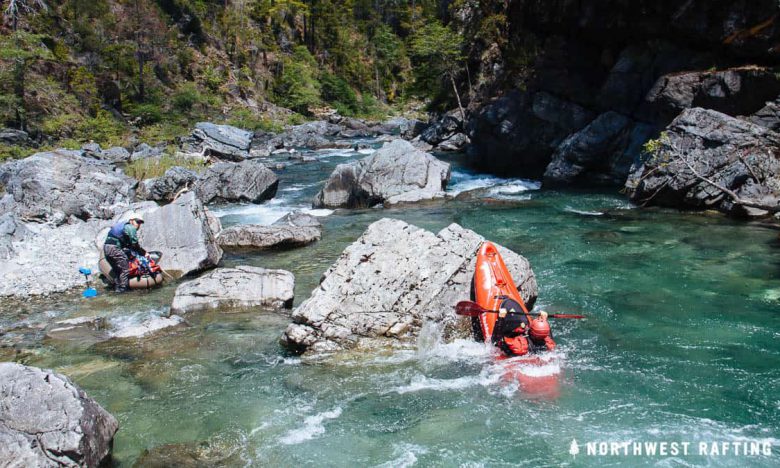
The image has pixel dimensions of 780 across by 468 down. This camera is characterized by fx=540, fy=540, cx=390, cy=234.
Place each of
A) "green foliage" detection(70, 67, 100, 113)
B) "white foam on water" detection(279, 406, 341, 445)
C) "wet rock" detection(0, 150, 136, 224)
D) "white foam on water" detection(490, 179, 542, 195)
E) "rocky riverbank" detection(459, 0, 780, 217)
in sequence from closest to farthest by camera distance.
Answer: "white foam on water" detection(279, 406, 341, 445) < "wet rock" detection(0, 150, 136, 224) < "rocky riverbank" detection(459, 0, 780, 217) < "white foam on water" detection(490, 179, 542, 195) < "green foliage" detection(70, 67, 100, 113)

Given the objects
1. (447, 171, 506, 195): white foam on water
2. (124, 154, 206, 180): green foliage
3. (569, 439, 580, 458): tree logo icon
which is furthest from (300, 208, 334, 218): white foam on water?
(569, 439, 580, 458): tree logo icon

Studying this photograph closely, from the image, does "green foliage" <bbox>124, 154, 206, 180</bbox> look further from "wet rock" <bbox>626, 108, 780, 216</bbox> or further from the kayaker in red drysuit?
the kayaker in red drysuit

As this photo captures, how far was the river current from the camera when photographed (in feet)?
17.0

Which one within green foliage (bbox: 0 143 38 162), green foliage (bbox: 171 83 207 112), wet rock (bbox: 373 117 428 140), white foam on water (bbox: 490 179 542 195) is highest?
green foliage (bbox: 171 83 207 112)

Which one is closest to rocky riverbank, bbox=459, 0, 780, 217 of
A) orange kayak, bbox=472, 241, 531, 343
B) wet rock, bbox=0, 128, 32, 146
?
orange kayak, bbox=472, 241, 531, 343

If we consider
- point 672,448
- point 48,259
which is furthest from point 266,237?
point 672,448

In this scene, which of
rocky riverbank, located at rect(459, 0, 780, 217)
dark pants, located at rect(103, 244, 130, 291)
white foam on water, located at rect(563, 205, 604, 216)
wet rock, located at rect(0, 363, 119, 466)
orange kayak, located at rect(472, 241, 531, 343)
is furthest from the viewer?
white foam on water, located at rect(563, 205, 604, 216)

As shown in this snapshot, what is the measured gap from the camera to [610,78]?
18109 millimetres

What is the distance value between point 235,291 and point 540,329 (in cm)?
486

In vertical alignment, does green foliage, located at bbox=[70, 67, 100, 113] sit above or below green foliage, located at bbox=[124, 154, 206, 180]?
above

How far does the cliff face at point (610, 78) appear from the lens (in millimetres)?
14633

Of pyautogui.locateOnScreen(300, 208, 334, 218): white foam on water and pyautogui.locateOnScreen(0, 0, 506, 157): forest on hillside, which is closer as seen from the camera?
pyautogui.locateOnScreen(300, 208, 334, 218): white foam on water

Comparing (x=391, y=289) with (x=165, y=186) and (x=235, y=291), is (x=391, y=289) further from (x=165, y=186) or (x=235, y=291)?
(x=165, y=186)

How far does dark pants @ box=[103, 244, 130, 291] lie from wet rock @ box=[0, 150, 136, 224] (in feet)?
15.0
